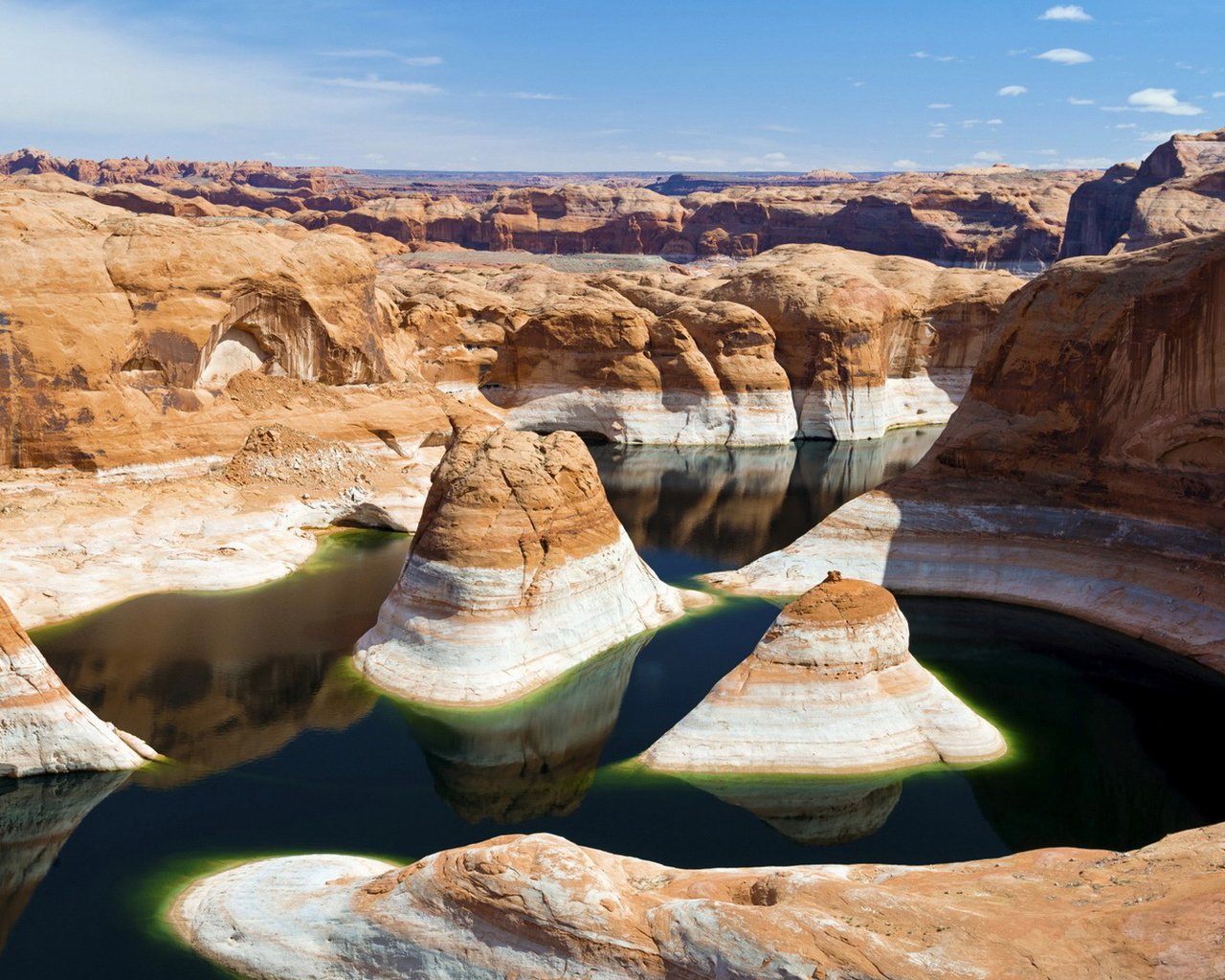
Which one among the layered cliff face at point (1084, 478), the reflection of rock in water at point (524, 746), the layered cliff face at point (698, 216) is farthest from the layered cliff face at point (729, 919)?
the layered cliff face at point (698, 216)

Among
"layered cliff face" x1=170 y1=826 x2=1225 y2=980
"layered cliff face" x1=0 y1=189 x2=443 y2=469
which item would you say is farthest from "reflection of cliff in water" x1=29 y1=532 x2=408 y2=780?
"layered cliff face" x1=0 y1=189 x2=443 y2=469

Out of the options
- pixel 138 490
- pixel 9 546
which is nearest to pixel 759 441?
pixel 138 490

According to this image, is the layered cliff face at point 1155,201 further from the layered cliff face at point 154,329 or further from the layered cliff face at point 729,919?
the layered cliff face at point 729,919

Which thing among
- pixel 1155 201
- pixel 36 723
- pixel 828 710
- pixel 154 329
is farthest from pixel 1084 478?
pixel 1155 201

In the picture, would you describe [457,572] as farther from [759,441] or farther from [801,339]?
[801,339]

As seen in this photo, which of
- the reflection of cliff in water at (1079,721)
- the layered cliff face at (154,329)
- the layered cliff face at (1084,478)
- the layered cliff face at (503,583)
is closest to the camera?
the reflection of cliff in water at (1079,721)

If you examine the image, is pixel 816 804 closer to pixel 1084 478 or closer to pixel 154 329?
pixel 1084 478
